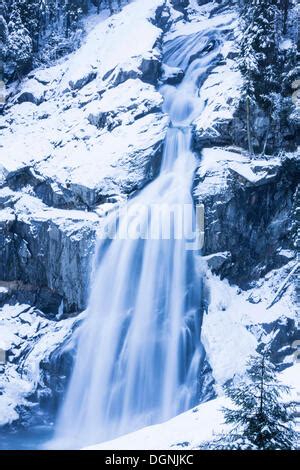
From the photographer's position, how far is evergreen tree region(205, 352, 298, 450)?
26.2 ft

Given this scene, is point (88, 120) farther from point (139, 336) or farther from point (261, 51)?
point (139, 336)

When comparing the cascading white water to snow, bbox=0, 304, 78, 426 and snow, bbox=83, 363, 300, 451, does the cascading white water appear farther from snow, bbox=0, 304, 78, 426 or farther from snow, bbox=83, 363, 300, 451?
snow, bbox=83, 363, 300, 451

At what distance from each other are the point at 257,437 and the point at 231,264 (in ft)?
48.4

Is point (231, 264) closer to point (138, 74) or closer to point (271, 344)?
point (271, 344)

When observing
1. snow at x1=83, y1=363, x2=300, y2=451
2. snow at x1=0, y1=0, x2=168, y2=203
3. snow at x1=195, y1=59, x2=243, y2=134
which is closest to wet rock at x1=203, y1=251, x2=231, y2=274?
snow at x1=0, y1=0, x2=168, y2=203

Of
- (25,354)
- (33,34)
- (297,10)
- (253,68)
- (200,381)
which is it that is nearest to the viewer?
(200,381)

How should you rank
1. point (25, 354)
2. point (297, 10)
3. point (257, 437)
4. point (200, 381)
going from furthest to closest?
point (297, 10)
point (25, 354)
point (200, 381)
point (257, 437)

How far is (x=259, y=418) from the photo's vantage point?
8188mm

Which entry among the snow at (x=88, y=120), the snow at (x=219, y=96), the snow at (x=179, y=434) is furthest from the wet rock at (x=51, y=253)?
the snow at (x=179, y=434)

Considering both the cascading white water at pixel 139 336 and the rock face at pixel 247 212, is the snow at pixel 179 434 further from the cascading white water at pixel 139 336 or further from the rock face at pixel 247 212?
the rock face at pixel 247 212

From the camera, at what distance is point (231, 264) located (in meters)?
22.6

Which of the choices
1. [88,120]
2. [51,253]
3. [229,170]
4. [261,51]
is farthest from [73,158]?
[261,51]

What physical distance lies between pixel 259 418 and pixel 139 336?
1236cm

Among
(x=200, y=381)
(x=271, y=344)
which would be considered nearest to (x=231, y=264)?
(x=271, y=344)
